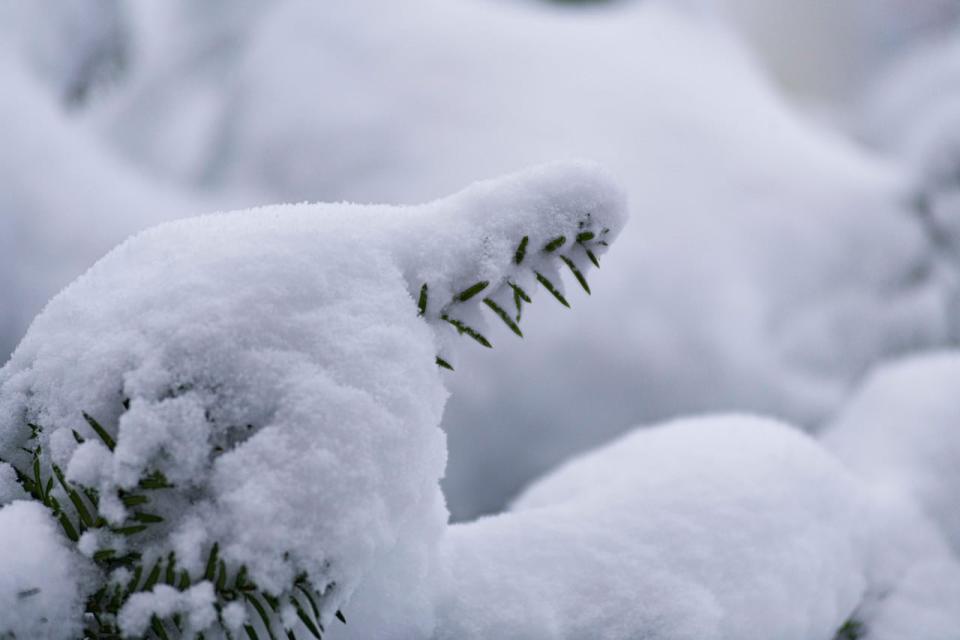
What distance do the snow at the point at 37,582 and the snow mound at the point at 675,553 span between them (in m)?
0.25

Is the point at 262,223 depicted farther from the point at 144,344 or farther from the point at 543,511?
the point at 543,511

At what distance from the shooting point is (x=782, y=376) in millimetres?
1596

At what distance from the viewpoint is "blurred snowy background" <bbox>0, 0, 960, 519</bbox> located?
1.46m

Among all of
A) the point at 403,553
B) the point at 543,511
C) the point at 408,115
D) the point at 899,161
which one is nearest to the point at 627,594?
the point at 543,511

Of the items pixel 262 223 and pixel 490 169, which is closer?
pixel 262 223

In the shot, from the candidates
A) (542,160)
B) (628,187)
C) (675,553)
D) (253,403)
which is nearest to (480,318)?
(253,403)

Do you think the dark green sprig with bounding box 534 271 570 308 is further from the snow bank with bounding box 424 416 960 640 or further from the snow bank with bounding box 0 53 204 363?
the snow bank with bounding box 0 53 204 363

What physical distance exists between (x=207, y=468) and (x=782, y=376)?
138 centimetres

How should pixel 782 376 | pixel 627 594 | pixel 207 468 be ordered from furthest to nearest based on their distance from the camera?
pixel 782 376, pixel 627 594, pixel 207 468

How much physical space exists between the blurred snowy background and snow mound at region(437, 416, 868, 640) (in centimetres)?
62

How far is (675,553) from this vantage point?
0.66 m

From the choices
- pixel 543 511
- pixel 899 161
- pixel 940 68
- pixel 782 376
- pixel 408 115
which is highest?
pixel 940 68

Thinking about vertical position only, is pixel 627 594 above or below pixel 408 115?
below

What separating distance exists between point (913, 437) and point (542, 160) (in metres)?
0.86
